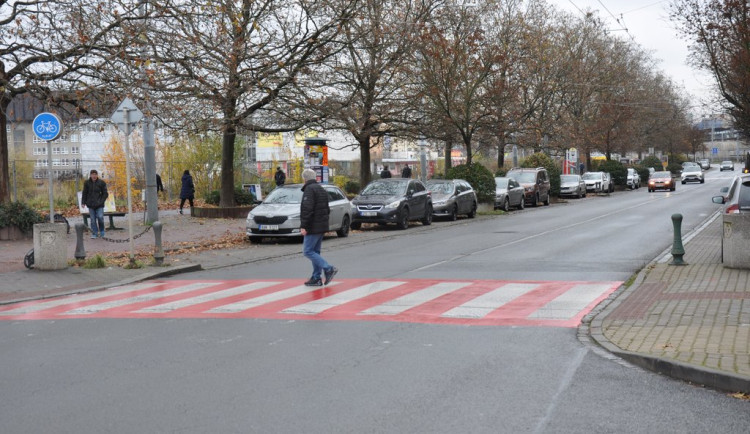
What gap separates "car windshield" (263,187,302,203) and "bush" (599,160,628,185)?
47.1 m

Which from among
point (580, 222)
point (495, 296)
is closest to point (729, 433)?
point (495, 296)

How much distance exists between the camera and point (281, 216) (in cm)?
2073

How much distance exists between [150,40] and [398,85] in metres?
16.5

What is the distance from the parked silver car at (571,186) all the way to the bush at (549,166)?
111cm

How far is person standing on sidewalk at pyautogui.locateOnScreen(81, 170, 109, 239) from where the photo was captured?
2090 centimetres

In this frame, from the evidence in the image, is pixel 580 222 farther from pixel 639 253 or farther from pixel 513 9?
pixel 513 9

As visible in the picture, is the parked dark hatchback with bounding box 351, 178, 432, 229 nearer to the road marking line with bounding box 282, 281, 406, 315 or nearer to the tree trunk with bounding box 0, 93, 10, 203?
the tree trunk with bounding box 0, 93, 10, 203

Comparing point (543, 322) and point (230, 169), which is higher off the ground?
point (230, 169)

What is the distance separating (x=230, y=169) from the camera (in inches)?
1148

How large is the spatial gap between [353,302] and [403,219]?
1487cm

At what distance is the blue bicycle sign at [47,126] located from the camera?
1536 cm

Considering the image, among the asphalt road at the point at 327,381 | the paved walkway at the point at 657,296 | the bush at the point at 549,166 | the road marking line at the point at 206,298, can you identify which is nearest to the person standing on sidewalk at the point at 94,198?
the paved walkway at the point at 657,296

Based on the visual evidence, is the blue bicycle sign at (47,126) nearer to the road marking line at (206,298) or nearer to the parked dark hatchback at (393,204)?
the road marking line at (206,298)

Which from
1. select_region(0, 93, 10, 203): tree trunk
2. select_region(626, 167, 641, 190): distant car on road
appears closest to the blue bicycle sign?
select_region(0, 93, 10, 203): tree trunk
